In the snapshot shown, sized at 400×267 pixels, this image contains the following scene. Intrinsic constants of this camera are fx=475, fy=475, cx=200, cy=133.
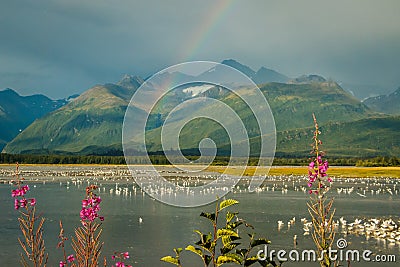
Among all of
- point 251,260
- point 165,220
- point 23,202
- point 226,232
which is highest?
point 23,202

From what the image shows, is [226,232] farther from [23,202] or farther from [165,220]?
[165,220]

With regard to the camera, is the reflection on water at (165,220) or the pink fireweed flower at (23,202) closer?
the pink fireweed flower at (23,202)

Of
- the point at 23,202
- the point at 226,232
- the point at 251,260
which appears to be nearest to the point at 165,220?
the point at 23,202

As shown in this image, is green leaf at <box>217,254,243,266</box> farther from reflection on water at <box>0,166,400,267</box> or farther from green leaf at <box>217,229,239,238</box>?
reflection on water at <box>0,166,400,267</box>

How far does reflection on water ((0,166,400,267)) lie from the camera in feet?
89.2

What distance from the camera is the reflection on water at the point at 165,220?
27.2 m

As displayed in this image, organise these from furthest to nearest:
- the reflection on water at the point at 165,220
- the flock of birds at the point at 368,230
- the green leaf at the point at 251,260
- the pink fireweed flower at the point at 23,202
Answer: the flock of birds at the point at 368,230 → the reflection on water at the point at 165,220 → the pink fireweed flower at the point at 23,202 → the green leaf at the point at 251,260

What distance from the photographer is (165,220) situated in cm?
3788

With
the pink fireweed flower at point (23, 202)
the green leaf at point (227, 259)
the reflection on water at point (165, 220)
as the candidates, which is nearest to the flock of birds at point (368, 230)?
the reflection on water at point (165, 220)

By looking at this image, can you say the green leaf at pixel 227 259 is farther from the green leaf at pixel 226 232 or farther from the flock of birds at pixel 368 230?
the flock of birds at pixel 368 230

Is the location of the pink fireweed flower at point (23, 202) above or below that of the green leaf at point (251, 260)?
above

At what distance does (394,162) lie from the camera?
150500mm

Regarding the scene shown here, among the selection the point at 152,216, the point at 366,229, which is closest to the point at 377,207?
the point at 366,229

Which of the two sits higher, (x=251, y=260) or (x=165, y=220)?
(x=251, y=260)
